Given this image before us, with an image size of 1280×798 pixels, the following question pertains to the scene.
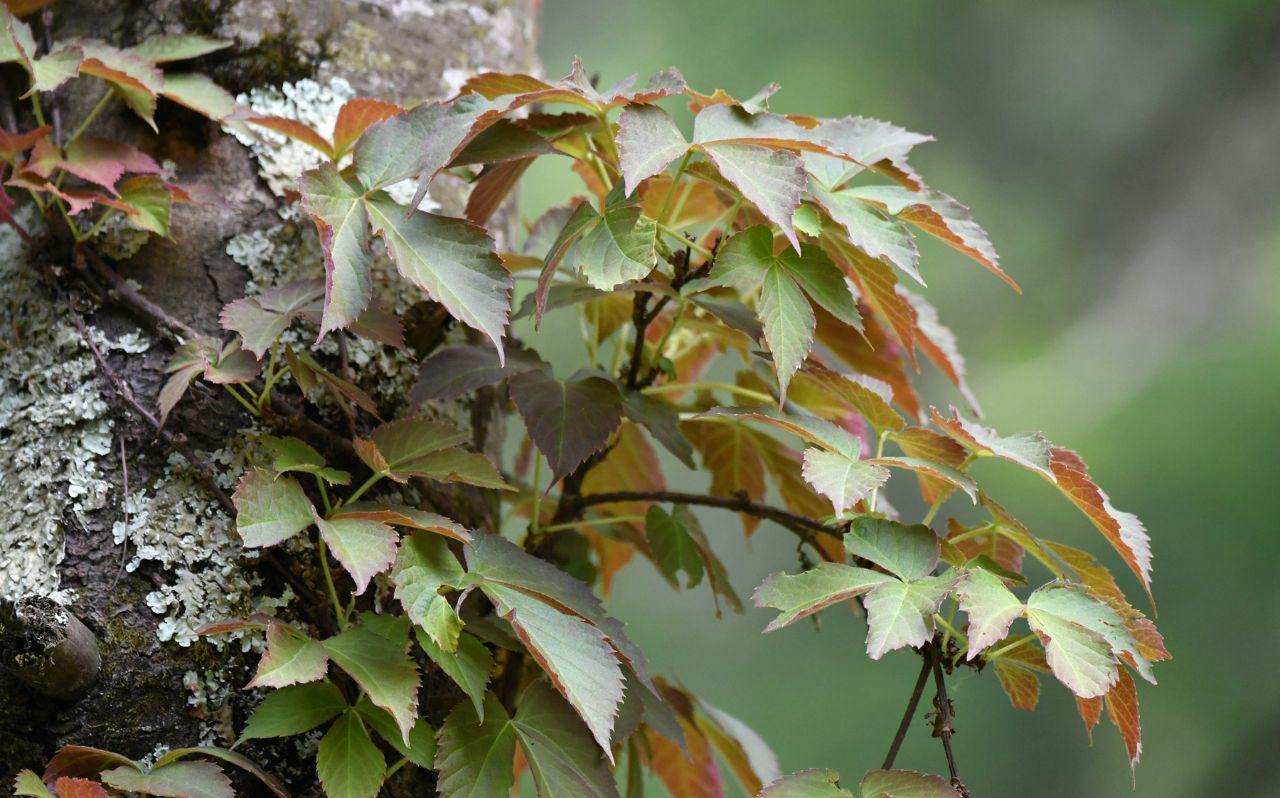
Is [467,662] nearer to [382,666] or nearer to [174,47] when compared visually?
[382,666]

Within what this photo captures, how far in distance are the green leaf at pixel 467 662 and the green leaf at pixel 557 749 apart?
1.6 inches

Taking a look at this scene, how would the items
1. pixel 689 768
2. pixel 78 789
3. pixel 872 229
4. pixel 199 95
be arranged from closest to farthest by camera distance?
pixel 78 789
pixel 872 229
pixel 199 95
pixel 689 768

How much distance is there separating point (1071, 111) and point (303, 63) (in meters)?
2.38

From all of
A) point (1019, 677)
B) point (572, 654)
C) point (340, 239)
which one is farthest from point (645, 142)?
point (1019, 677)

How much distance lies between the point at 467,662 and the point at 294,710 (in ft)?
0.31

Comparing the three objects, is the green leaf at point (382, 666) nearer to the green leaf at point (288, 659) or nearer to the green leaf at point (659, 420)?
the green leaf at point (288, 659)

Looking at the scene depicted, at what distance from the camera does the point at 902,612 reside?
19.3 inches

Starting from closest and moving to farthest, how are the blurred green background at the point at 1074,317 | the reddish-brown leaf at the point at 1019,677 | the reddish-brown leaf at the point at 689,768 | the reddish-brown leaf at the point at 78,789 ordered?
the reddish-brown leaf at the point at 78,789
the reddish-brown leaf at the point at 1019,677
the reddish-brown leaf at the point at 689,768
the blurred green background at the point at 1074,317

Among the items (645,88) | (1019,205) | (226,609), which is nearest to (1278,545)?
(1019,205)

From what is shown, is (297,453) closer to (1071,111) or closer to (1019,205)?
(1019,205)

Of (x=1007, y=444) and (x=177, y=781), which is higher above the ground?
(x=1007, y=444)

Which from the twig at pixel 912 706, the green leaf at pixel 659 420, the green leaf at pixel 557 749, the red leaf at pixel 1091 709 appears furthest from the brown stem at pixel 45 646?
the red leaf at pixel 1091 709

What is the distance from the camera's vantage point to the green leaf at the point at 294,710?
51cm

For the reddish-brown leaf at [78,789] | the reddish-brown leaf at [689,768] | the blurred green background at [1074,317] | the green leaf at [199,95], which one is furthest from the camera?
the blurred green background at [1074,317]
